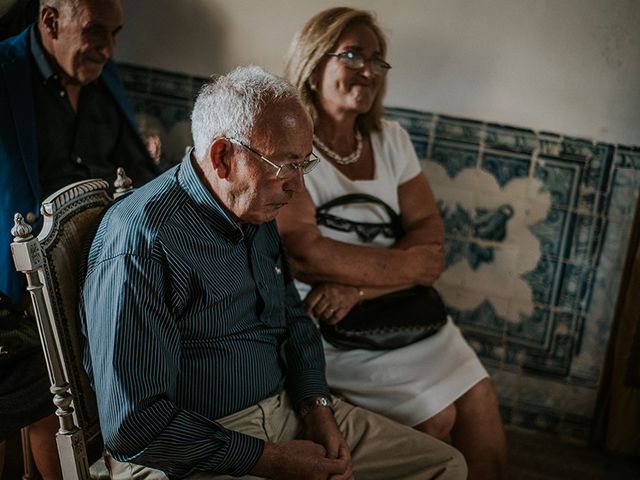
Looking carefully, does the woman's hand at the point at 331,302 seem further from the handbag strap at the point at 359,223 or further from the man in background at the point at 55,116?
the man in background at the point at 55,116

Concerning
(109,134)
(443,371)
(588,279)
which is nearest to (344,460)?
(443,371)

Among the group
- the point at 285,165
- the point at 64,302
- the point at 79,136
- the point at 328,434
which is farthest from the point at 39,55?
the point at 328,434

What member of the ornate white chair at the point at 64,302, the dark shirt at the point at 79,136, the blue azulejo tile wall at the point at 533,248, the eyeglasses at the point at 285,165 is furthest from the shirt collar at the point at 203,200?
the blue azulejo tile wall at the point at 533,248

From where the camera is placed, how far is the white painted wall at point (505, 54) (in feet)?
6.91

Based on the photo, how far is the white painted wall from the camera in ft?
6.91

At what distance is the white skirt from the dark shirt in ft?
3.19

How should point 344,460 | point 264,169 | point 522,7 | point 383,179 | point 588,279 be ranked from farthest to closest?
point 588,279, point 522,7, point 383,179, point 344,460, point 264,169

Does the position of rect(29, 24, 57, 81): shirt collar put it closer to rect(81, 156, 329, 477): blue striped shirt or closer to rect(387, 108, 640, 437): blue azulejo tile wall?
rect(81, 156, 329, 477): blue striped shirt

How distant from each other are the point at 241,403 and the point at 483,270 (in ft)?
4.13

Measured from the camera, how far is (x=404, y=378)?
182 centimetres

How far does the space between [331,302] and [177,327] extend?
618 millimetres

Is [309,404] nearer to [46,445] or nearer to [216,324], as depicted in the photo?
[216,324]

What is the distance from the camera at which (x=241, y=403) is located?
1419 mm

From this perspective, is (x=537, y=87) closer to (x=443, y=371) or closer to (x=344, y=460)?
(x=443, y=371)
